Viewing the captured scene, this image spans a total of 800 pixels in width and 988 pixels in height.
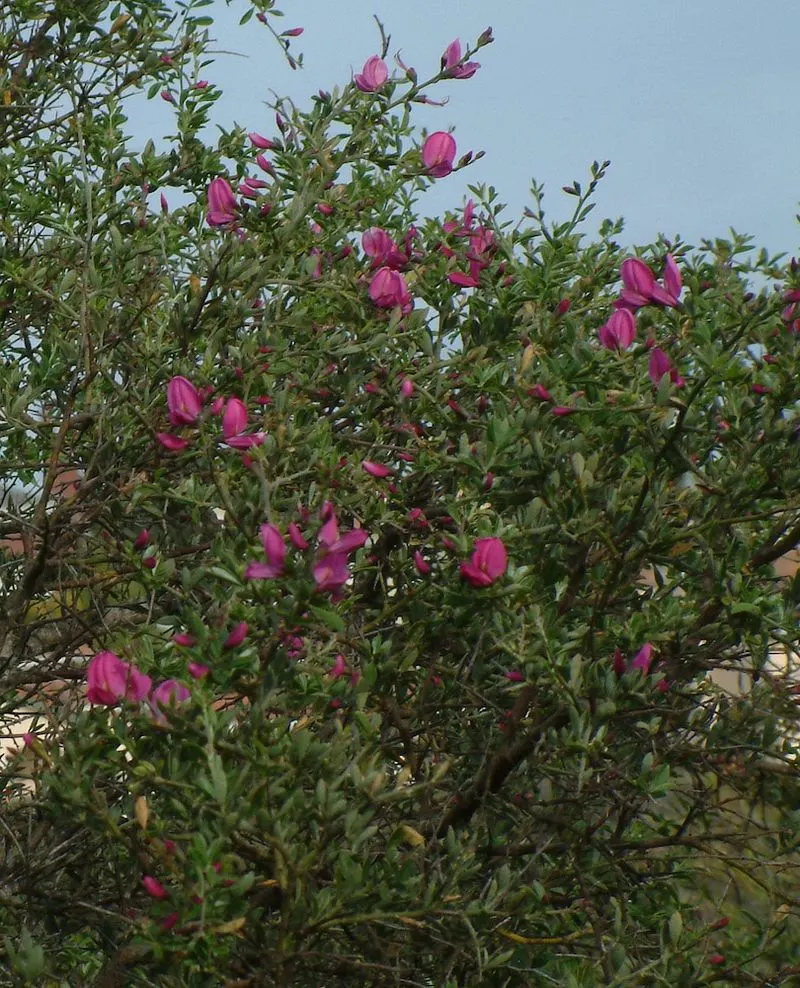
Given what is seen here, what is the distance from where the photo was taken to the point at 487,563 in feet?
9.19

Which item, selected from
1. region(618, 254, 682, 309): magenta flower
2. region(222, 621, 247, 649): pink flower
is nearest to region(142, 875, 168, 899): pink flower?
region(222, 621, 247, 649): pink flower

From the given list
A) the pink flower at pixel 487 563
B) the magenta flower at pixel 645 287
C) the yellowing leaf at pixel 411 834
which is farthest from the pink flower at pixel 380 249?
the yellowing leaf at pixel 411 834

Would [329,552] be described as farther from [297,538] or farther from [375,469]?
[375,469]

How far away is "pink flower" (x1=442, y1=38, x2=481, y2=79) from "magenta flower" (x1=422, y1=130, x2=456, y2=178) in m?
0.17

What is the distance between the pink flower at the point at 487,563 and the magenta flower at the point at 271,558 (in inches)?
19.4

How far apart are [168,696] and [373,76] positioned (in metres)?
2.14

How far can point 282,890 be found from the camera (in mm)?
2609

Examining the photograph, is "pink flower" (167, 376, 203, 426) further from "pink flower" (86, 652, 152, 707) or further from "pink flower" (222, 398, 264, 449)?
"pink flower" (86, 652, 152, 707)

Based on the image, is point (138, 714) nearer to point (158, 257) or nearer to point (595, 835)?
point (595, 835)

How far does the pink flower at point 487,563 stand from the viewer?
2.79 metres

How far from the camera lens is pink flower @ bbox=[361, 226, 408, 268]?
406 cm

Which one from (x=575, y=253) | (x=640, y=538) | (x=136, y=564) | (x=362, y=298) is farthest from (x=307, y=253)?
(x=640, y=538)

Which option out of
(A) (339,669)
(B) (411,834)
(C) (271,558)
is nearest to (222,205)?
(A) (339,669)

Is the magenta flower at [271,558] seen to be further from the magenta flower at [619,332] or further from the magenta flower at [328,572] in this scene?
the magenta flower at [619,332]
